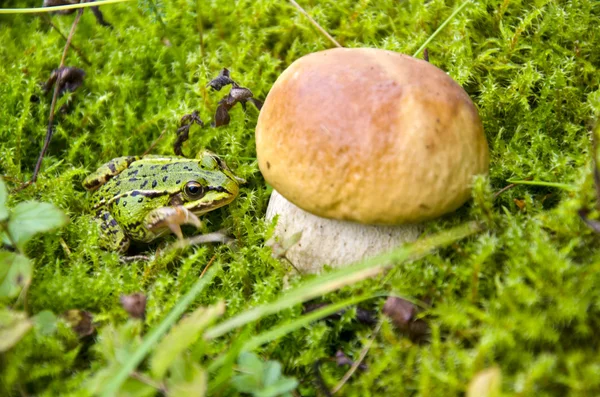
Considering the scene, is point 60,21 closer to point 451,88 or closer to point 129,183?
point 129,183

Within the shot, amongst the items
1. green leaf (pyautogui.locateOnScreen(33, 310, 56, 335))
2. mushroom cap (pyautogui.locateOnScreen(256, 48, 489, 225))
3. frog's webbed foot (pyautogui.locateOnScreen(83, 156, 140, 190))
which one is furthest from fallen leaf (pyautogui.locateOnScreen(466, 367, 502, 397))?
frog's webbed foot (pyautogui.locateOnScreen(83, 156, 140, 190))

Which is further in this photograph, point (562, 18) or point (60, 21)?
point (60, 21)

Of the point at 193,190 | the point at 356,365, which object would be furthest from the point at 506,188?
the point at 193,190

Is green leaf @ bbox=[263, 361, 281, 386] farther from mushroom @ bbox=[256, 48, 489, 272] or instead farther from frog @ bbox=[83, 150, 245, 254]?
frog @ bbox=[83, 150, 245, 254]

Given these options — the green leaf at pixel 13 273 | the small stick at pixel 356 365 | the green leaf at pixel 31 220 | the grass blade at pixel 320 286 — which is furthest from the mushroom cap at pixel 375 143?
the green leaf at pixel 13 273

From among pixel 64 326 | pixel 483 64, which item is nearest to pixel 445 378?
pixel 64 326

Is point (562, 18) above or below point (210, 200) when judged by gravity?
above

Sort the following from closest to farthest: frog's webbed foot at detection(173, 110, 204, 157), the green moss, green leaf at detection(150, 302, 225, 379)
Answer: green leaf at detection(150, 302, 225, 379), the green moss, frog's webbed foot at detection(173, 110, 204, 157)
